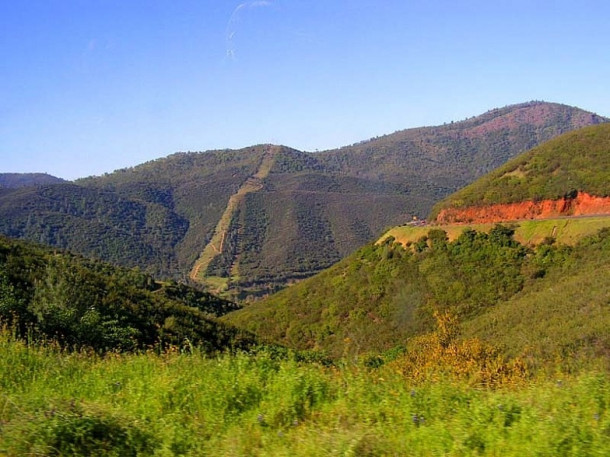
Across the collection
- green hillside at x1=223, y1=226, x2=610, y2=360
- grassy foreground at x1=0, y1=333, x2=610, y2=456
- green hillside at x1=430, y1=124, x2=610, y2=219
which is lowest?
green hillside at x1=223, y1=226, x2=610, y2=360

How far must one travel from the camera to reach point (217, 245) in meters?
118

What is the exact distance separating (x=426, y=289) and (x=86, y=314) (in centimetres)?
2788

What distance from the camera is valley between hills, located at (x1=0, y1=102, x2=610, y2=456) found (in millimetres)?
3574

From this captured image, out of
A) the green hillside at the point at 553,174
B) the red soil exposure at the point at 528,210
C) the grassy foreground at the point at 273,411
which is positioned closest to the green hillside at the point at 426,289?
the red soil exposure at the point at 528,210

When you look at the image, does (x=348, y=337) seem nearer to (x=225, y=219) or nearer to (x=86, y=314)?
(x=86, y=314)

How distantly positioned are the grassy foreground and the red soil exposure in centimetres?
3497

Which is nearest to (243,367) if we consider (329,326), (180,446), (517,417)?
(180,446)

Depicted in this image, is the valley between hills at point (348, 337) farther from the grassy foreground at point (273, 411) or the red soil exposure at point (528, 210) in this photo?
the red soil exposure at point (528, 210)

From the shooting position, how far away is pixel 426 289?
34.6m

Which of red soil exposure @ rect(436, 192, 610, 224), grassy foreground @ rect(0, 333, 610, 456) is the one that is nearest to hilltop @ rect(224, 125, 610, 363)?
red soil exposure @ rect(436, 192, 610, 224)

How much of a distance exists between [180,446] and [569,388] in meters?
3.08

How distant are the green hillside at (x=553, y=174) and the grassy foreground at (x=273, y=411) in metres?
35.8

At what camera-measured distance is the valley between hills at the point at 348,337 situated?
357cm

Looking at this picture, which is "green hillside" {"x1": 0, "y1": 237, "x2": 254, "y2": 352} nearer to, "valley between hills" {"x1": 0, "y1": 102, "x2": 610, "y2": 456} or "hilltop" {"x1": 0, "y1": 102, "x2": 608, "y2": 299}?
"valley between hills" {"x1": 0, "y1": 102, "x2": 610, "y2": 456}
